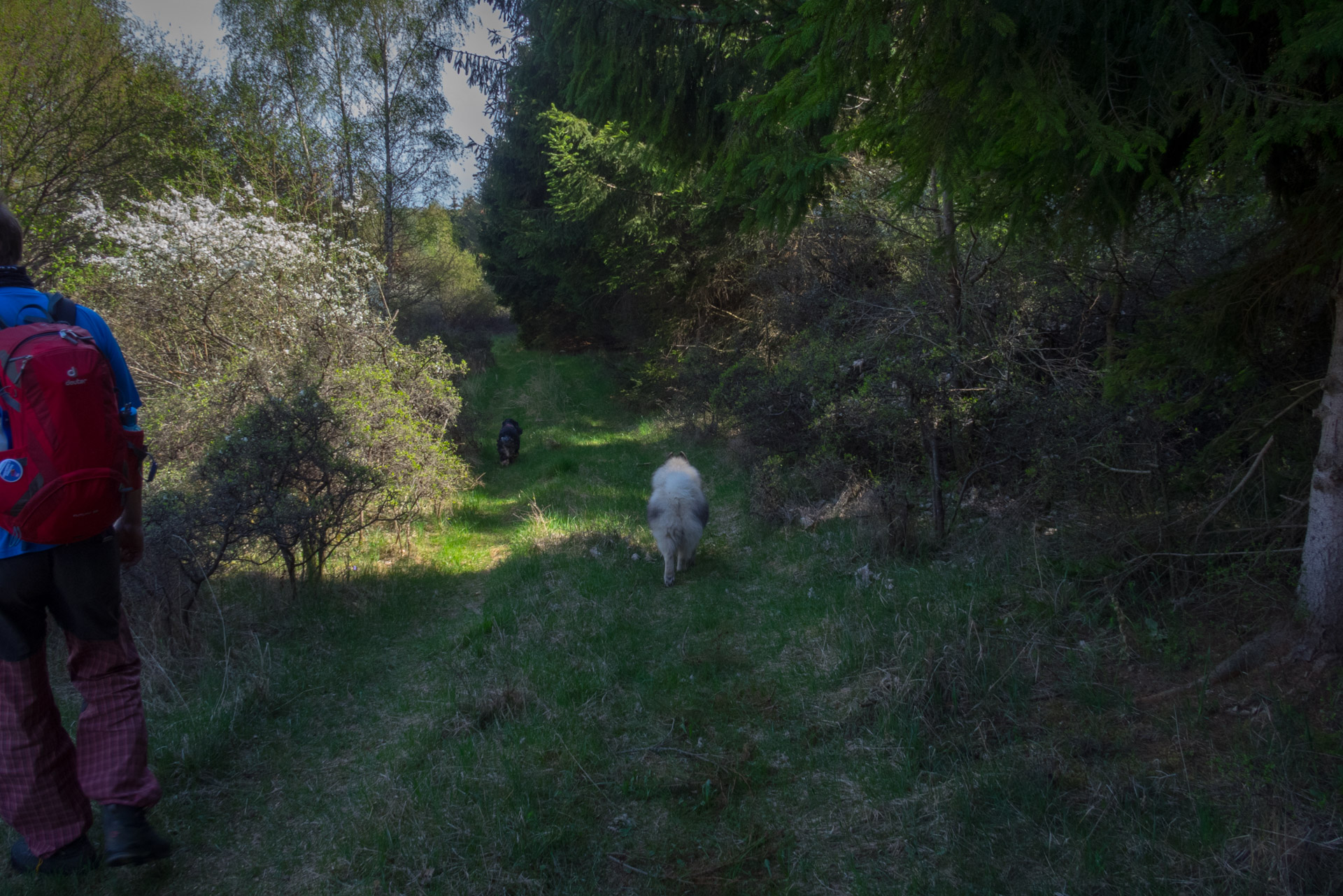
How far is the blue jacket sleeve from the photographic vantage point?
120 inches

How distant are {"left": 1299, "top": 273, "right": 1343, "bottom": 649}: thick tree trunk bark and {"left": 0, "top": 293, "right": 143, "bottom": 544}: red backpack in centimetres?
531

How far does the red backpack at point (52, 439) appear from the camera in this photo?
2594 millimetres

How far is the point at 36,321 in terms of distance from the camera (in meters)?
2.84

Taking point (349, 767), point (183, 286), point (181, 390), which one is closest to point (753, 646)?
point (349, 767)

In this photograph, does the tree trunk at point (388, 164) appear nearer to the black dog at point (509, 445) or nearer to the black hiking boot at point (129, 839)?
the black dog at point (509, 445)

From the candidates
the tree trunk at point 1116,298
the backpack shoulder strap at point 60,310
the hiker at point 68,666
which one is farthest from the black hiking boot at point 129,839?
the tree trunk at point 1116,298

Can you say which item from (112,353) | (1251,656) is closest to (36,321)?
(112,353)

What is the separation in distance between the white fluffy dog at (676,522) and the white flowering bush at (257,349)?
2750 mm

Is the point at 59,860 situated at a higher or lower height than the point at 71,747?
lower

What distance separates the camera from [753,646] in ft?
17.2

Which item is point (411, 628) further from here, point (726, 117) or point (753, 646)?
point (726, 117)

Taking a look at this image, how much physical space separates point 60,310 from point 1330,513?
5775 millimetres

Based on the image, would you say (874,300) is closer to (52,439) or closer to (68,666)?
(52,439)

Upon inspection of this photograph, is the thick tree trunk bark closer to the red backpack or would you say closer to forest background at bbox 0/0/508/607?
the red backpack
